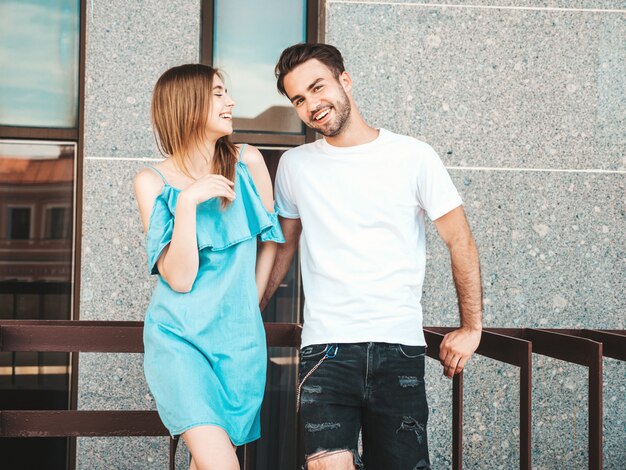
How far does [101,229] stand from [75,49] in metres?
1.10

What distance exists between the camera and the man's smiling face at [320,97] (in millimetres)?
2738

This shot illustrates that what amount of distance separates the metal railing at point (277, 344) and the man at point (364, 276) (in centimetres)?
18

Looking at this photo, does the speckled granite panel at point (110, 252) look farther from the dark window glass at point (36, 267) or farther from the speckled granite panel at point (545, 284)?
the speckled granite panel at point (545, 284)

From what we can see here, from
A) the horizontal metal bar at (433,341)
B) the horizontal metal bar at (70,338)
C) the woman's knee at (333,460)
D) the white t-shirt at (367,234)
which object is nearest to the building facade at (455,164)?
the horizontal metal bar at (70,338)

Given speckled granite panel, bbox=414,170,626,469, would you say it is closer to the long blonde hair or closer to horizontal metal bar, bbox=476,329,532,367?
horizontal metal bar, bbox=476,329,532,367

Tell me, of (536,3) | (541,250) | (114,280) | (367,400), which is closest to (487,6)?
(536,3)

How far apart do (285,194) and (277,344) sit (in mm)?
675

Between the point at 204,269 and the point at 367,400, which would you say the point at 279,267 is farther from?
the point at 367,400

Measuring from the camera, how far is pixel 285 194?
288 cm

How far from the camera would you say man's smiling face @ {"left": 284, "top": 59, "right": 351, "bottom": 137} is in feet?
8.98

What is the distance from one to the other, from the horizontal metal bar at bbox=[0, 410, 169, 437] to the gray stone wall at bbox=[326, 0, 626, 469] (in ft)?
6.13

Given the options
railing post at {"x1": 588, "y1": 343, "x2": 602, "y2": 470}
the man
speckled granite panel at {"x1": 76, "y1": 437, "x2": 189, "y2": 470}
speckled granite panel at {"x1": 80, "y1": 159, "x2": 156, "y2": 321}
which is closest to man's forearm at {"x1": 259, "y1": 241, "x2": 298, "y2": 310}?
the man

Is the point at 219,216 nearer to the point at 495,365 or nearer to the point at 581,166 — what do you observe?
the point at 495,365

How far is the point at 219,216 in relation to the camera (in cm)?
267
